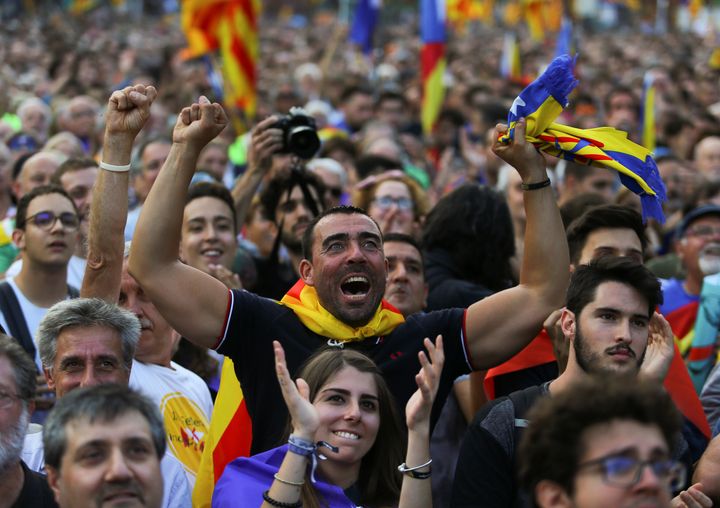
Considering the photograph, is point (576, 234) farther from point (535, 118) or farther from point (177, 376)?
point (177, 376)

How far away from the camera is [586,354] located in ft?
13.9

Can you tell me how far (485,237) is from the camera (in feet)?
20.1

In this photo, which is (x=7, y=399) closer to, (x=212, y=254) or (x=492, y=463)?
(x=492, y=463)

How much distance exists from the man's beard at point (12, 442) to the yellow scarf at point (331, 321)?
122cm

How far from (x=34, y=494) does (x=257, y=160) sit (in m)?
3.33

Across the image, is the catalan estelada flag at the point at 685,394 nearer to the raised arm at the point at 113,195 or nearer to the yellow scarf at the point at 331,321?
the yellow scarf at the point at 331,321

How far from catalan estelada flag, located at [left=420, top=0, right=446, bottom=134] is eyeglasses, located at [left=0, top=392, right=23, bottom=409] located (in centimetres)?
999

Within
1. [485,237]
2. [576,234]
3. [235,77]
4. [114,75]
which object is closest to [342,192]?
[485,237]

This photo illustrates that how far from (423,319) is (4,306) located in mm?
1987

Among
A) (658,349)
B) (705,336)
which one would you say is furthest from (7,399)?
(705,336)

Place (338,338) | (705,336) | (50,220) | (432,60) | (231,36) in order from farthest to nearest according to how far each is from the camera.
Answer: (432,60) → (231,36) → (705,336) → (50,220) → (338,338)

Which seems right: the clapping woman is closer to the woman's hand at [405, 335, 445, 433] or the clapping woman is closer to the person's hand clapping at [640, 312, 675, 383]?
the woman's hand at [405, 335, 445, 433]

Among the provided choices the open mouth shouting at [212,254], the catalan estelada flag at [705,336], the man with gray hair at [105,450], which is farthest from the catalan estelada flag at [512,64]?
the man with gray hair at [105,450]

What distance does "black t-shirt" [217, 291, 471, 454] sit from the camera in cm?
453
